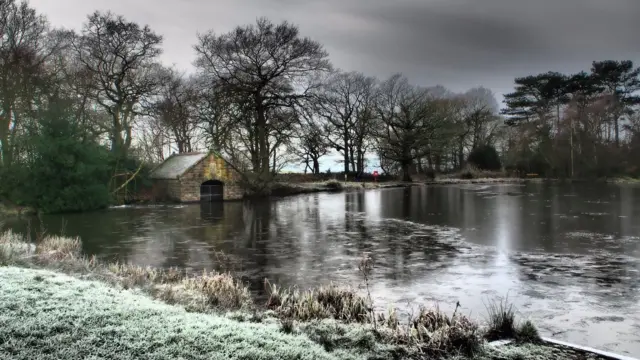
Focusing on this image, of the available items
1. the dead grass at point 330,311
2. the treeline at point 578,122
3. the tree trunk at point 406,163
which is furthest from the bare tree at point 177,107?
the treeline at point 578,122

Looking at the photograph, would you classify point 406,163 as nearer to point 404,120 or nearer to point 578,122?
point 404,120

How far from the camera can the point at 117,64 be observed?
33562 millimetres

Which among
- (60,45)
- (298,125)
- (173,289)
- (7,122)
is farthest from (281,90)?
(173,289)

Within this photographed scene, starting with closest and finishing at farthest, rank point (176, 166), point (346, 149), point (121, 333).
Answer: point (121, 333)
point (176, 166)
point (346, 149)

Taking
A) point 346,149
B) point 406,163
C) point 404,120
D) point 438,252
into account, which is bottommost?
point 438,252

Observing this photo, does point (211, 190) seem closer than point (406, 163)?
Yes

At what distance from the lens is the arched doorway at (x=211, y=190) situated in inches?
1187

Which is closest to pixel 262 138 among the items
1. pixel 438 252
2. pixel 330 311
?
pixel 438 252

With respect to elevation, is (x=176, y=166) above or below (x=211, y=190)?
above

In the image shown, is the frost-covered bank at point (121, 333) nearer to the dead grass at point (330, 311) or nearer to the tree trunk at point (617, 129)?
the dead grass at point (330, 311)

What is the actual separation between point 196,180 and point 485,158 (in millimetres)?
38561

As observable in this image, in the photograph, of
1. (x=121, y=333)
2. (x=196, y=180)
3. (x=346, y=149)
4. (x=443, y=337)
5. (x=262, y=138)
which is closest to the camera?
(x=121, y=333)

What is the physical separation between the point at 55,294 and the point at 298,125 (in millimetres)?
29960

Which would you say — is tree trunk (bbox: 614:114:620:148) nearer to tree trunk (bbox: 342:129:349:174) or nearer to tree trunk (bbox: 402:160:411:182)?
tree trunk (bbox: 402:160:411:182)
